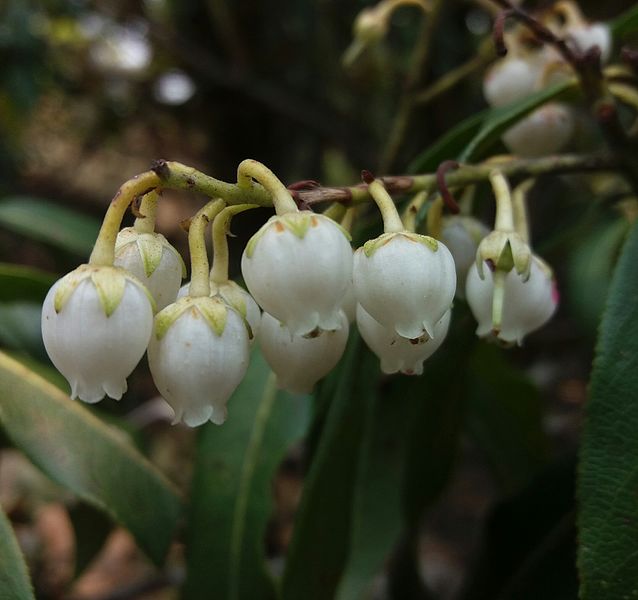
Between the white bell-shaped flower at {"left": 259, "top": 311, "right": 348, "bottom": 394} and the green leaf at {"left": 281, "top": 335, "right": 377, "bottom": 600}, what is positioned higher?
the white bell-shaped flower at {"left": 259, "top": 311, "right": 348, "bottom": 394}

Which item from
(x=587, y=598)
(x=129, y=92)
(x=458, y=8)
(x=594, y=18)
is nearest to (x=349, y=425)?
(x=587, y=598)

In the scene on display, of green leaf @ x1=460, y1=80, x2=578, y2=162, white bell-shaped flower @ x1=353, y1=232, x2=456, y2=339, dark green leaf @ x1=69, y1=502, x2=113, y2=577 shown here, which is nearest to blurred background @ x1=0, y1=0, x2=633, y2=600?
dark green leaf @ x1=69, y1=502, x2=113, y2=577

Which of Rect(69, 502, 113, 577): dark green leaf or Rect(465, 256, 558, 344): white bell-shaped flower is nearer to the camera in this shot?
Rect(465, 256, 558, 344): white bell-shaped flower

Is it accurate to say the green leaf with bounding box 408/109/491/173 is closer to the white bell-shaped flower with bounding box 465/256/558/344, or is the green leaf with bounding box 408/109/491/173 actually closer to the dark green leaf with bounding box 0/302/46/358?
the white bell-shaped flower with bounding box 465/256/558/344

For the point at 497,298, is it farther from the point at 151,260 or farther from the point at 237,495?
the point at 237,495

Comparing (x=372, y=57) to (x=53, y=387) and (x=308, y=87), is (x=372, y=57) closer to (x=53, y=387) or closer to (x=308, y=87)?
(x=308, y=87)
